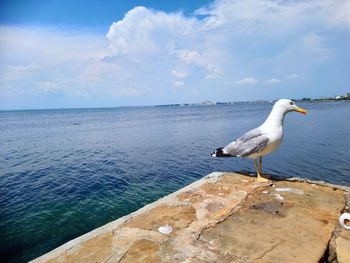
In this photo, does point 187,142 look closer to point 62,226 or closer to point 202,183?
point 62,226

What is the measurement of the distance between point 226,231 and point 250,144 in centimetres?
289

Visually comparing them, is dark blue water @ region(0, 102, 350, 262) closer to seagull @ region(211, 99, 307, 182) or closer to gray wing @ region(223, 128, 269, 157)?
gray wing @ region(223, 128, 269, 157)

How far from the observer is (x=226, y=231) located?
427 centimetres

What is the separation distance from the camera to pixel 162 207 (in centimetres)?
525

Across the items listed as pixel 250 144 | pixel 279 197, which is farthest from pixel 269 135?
pixel 279 197

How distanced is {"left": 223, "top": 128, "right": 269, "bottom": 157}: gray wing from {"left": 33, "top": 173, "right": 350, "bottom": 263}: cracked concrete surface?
1071 millimetres

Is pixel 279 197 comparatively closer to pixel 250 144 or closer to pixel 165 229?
pixel 250 144

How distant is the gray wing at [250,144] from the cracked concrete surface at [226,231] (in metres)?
1.07

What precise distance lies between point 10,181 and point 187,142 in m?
16.8

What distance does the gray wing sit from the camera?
657 centimetres

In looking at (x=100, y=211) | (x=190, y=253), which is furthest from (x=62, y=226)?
Answer: (x=190, y=253)

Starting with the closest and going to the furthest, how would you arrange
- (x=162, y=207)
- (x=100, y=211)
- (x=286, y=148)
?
(x=162, y=207) → (x=100, y=211) → (x=286, y=148)

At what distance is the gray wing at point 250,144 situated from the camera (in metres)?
6.57

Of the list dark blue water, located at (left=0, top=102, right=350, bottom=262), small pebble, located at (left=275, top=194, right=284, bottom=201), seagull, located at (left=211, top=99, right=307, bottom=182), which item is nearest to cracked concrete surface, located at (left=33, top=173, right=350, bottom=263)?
small pebble, located at (left=275, top=194, right=284, bottom=201)
